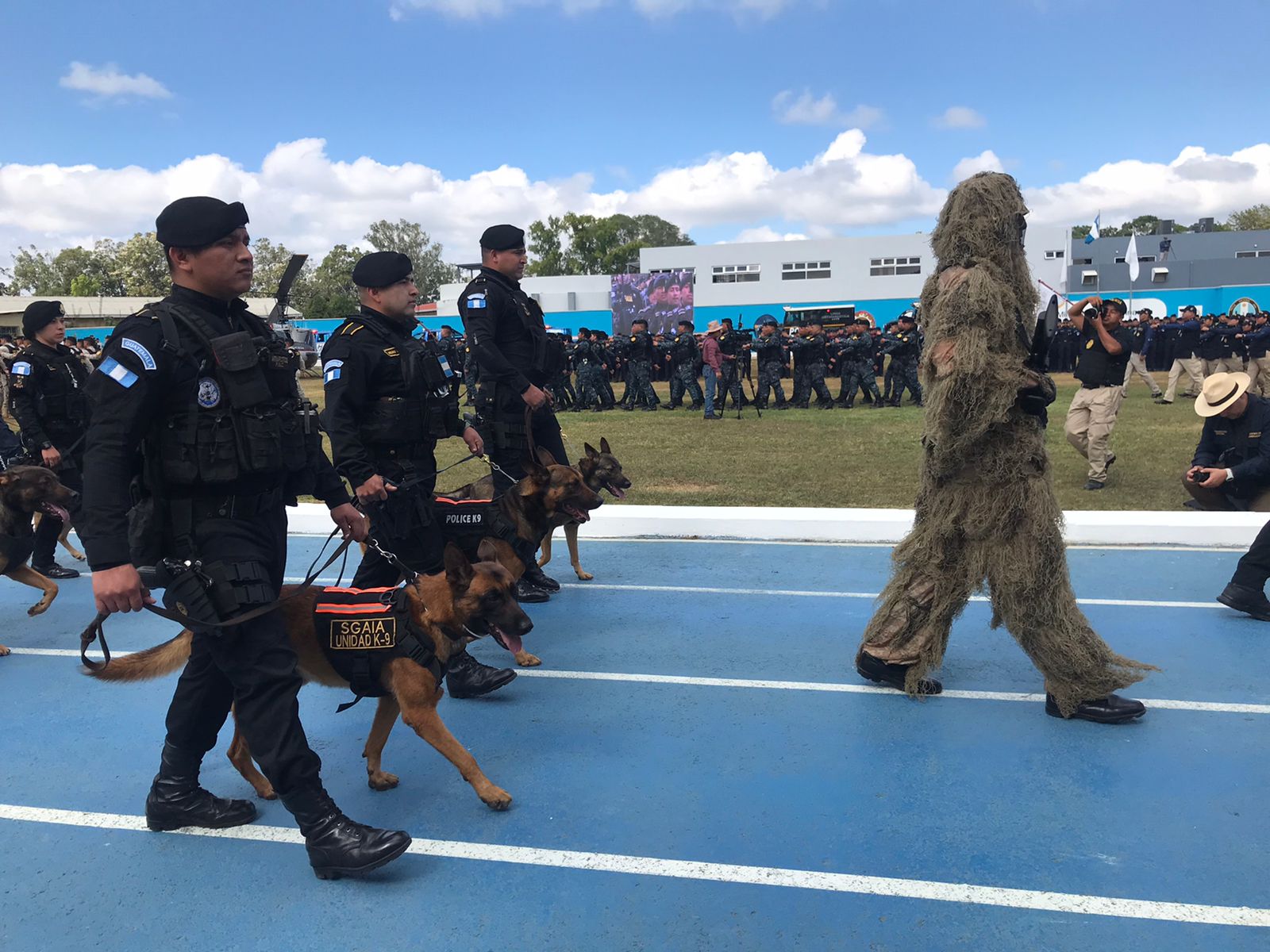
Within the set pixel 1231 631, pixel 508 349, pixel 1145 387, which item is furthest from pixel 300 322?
pixel 1231 631

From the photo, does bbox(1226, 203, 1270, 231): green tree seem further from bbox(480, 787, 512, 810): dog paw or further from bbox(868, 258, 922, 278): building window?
bbox(480, 787, 512, 810): dog paw

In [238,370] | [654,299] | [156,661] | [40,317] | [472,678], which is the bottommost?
[472,678]

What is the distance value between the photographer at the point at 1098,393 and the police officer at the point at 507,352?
6.63 metres

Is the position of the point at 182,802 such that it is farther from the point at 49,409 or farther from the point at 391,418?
the point at 49,409

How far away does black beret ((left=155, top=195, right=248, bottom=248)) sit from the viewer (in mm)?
2668

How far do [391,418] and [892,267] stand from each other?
4943 centimetres

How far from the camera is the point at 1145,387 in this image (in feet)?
71.1

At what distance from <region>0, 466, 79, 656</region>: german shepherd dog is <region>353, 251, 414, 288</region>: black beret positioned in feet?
10.00

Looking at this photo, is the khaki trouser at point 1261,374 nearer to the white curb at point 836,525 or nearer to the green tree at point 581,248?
the white curb at point 836,525

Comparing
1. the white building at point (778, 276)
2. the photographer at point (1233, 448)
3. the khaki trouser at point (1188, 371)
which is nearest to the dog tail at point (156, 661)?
the photographer at point (1233, 448)

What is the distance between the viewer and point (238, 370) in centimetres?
264

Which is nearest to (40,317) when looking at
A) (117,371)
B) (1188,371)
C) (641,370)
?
(117,371)

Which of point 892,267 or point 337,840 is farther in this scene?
point 892,267

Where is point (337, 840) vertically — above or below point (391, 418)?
below
